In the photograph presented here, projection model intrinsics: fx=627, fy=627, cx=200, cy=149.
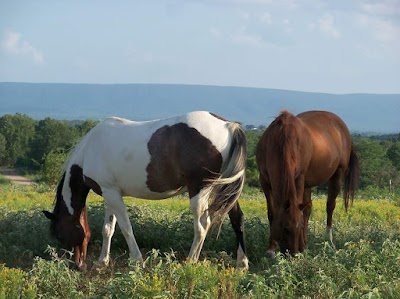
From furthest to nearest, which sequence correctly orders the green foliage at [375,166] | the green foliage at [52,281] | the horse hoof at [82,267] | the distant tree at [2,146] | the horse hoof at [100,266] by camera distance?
the distant tree at [2,146]
the green foliage at [375,166]
the horse hoof at [82,267]
the horse hoof at [100,266]
the green foliage at [52,281]

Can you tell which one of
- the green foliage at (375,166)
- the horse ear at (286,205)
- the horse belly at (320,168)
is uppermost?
the horse belly at (320,168)

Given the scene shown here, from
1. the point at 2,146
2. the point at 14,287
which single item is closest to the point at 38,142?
the point at 2,146

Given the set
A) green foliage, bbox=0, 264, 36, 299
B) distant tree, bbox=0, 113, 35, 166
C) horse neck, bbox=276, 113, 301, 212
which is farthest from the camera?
distant tree, bbox=0, 113, 35, 166

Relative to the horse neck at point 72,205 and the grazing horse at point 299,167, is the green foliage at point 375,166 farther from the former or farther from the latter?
the horse neck at point 72,205

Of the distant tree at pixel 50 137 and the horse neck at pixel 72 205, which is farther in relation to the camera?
the distant tree at pixel 50 137

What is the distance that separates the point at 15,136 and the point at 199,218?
72.6m

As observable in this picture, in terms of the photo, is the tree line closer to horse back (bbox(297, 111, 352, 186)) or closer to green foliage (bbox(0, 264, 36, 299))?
horse back (bbox(297, 111, 352, 186))

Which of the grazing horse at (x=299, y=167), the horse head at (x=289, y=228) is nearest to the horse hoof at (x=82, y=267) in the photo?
the grazing horse at (x=299, y=167)

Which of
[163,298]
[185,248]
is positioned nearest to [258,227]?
[185,248]

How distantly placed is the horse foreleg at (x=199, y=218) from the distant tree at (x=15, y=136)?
69103mm

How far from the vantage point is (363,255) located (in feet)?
19.6

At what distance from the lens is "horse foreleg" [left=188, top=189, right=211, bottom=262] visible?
7.37m

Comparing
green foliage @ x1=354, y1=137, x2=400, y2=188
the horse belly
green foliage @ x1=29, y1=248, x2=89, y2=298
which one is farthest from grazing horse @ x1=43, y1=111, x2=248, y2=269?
green foliage @ x1=354, y1=137, x2=400, y2=188

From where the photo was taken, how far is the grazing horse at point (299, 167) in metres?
6.59
